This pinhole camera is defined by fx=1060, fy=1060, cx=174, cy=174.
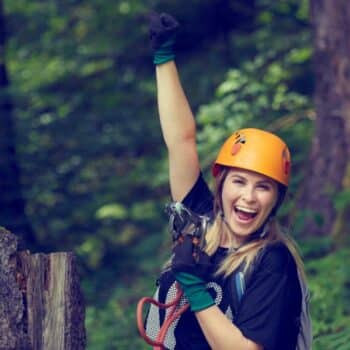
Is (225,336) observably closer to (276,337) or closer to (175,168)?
(276,337)

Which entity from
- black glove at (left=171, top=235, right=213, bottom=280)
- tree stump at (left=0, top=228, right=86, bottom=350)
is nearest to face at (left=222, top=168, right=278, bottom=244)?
black glove at (left=171, top=235, right=213, bottom=280)

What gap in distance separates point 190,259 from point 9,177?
5998 millimetres

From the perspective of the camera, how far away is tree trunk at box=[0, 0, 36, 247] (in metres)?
10.0

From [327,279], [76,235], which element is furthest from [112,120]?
[327,279]

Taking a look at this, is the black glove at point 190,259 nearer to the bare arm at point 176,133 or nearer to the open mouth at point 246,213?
the open mouth at point 246,213

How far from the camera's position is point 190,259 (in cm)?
440

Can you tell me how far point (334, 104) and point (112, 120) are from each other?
9.71ft

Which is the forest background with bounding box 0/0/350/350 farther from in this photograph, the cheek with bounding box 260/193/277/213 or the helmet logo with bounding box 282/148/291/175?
the cheek with bounding box 260/193/277/213

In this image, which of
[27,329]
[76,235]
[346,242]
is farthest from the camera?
[76,235]

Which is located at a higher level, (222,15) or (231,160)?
(231,160)

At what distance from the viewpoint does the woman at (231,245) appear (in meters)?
4.38

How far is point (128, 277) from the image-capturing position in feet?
34.7

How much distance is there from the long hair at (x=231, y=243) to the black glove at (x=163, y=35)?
2.03 ft

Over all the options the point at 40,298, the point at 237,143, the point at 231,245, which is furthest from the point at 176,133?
the point at 40,298
